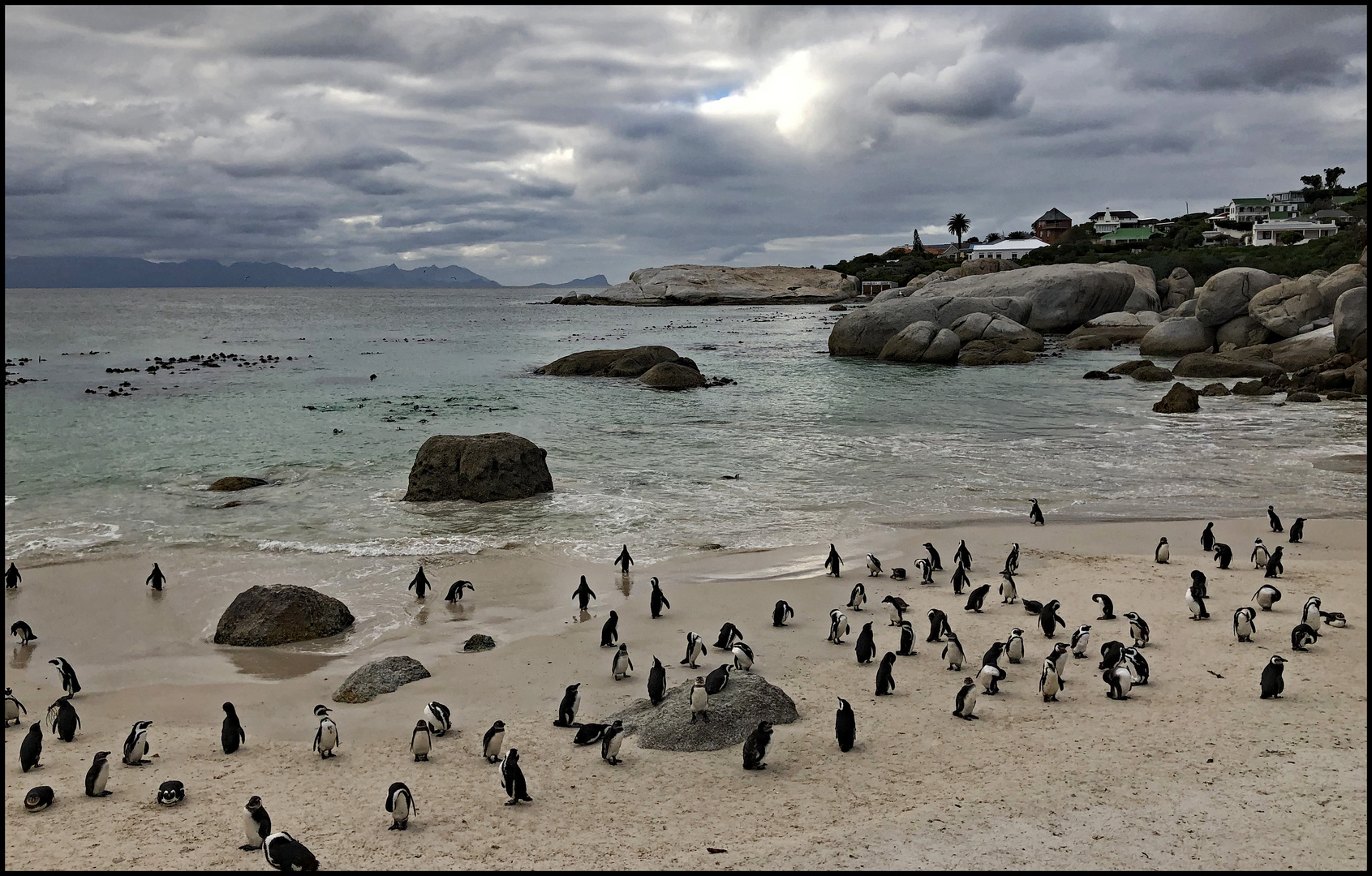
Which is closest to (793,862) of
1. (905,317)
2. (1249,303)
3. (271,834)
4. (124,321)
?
(271,834)

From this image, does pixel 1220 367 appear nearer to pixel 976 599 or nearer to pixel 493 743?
pixel 976 599

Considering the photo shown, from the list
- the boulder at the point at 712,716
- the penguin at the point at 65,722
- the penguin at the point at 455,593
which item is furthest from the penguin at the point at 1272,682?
the penguin at the point at 65,722

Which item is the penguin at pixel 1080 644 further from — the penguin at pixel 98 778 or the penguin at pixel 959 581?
the penguin at pixel 98 778

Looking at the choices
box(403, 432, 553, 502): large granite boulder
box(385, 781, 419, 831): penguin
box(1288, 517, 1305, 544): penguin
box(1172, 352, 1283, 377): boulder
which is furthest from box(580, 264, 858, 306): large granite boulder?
box(385, 781, 419, 831): penguin

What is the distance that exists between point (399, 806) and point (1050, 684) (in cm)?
619

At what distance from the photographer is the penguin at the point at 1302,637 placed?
34.5 feet

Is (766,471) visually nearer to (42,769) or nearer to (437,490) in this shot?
(437,490)

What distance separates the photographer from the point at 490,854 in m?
6.88

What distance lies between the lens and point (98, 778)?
25.3ft

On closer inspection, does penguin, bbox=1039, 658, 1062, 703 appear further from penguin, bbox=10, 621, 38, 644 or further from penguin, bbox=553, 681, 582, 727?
penguin, bbox=10, 621, 38, 644

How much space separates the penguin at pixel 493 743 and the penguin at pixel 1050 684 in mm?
5266

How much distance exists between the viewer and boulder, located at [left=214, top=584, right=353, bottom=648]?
1165cm

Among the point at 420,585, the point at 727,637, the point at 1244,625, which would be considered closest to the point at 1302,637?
the point at 1244,625

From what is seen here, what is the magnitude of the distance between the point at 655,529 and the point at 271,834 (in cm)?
1067
